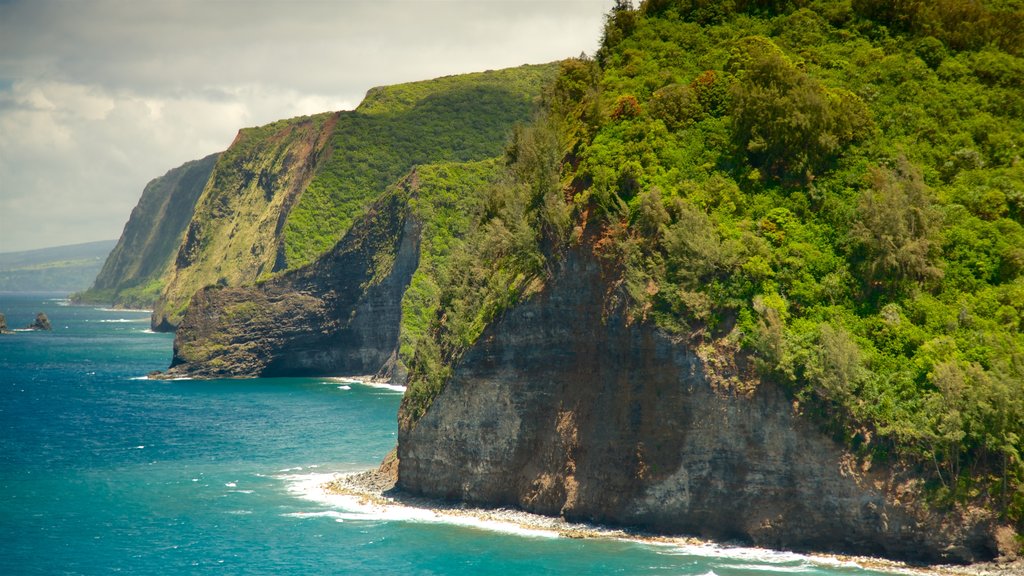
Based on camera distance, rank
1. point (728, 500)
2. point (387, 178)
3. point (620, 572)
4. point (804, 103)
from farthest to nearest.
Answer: point (387, 178) < point (804, 103) < point (728, 500) < point (620, 572)

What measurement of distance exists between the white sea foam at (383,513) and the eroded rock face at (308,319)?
6909 centimetres

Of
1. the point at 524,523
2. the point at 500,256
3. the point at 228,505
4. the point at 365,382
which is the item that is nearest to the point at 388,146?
the point at 365,382

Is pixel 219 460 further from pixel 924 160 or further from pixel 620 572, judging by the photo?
pixel 924 160

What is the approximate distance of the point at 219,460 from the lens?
79.4 meters

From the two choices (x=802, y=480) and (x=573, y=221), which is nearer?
(x=802, y=480)

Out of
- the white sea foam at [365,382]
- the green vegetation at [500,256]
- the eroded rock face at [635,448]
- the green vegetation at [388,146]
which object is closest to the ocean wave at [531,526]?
the eroded rock face at [635,448]

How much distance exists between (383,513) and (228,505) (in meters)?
10.3

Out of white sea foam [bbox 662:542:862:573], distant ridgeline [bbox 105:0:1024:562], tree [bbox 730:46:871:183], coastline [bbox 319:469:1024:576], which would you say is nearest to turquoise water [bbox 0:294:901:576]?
white sea foam [bbox 662:542:862:573]

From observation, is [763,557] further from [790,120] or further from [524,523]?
[790,120]

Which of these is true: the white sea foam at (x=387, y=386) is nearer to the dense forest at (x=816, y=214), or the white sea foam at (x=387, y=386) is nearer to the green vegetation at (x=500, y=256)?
the green vegetation at (x=500, y=256)

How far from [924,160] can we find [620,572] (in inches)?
1099

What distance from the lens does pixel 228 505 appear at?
211 feet

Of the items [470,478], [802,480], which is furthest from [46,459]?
[802,480]

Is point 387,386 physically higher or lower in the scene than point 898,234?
lower
